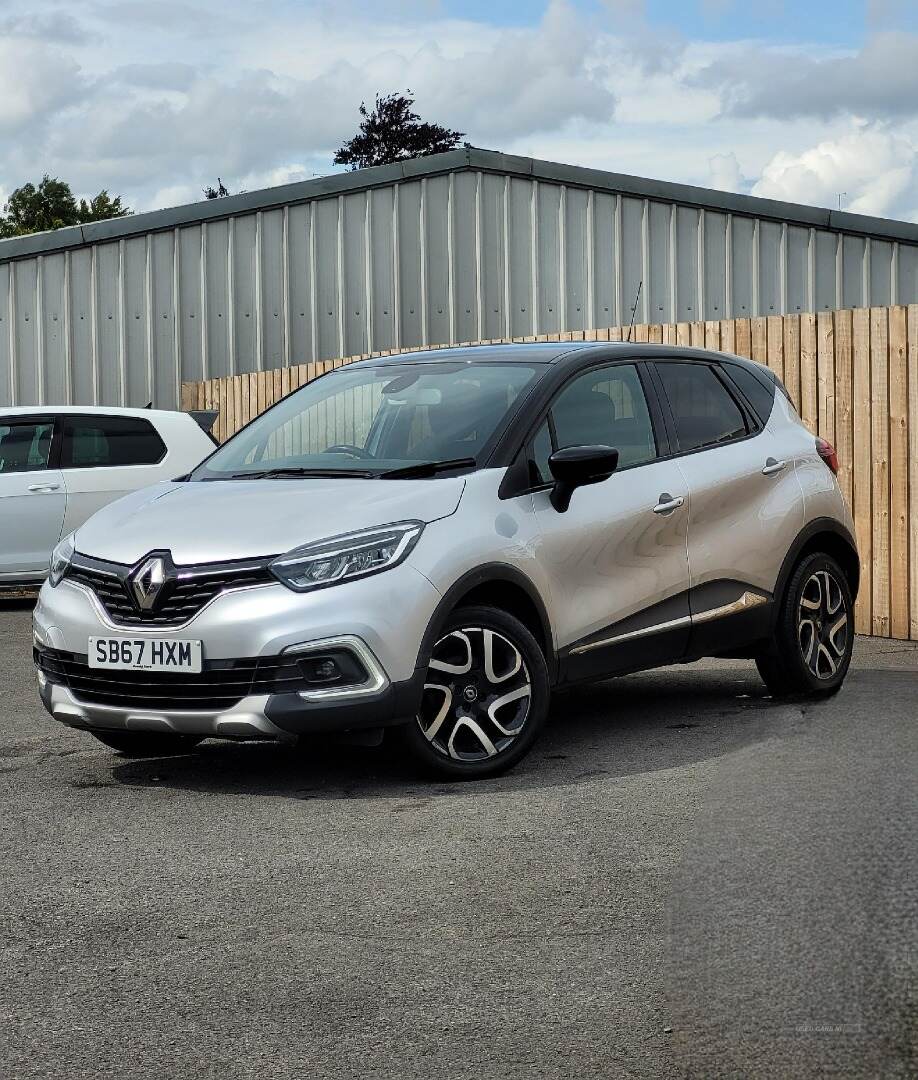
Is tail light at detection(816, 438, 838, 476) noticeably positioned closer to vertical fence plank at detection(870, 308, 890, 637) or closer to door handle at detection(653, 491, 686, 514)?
door handle at detection(653, 491, 686, 514)

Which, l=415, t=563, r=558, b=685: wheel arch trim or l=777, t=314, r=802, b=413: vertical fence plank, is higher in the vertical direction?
l=777, t=314, r=802, b=413: vertical fence plank

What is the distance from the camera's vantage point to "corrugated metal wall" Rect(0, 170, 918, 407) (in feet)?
67.8

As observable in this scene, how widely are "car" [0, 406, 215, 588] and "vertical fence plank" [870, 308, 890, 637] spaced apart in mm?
5530

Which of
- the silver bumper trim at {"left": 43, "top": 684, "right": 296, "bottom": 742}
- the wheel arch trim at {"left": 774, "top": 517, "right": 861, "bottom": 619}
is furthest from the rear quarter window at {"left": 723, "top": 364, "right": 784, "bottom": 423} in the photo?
the silver bumper trim at {"left": 43, "top": 684, "right": 296, "bottom": 742}

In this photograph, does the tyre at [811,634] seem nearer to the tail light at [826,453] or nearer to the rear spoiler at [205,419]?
the tail light at [826,453]

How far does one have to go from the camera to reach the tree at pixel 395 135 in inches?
2751

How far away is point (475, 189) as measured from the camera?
20.8 m

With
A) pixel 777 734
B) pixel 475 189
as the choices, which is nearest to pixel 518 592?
pixel 777 734

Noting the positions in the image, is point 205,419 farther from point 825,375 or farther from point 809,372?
point 825,375

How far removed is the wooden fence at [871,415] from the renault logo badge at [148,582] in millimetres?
5300

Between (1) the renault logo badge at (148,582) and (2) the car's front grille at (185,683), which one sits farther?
(1) the renault logo badge at (148,582)

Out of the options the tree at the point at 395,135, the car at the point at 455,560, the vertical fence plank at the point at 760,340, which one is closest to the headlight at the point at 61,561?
the car at the point at 455,560

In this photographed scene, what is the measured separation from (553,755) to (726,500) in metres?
1.46

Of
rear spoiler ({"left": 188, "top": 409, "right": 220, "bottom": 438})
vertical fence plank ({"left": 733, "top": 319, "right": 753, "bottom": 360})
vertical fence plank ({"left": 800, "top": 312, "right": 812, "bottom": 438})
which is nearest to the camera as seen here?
vertical fence plank ({"left": 800, "top": 312, "right": 812, "bottom": 438})
